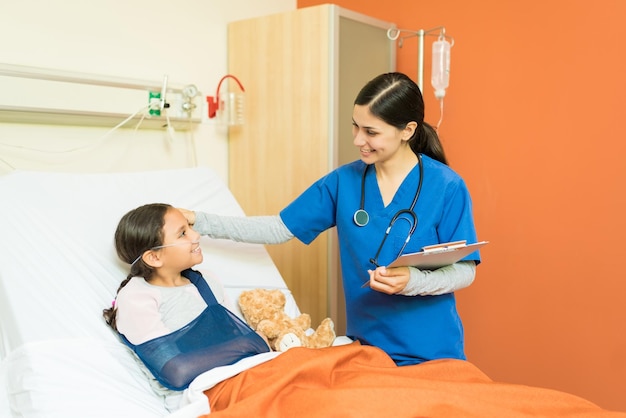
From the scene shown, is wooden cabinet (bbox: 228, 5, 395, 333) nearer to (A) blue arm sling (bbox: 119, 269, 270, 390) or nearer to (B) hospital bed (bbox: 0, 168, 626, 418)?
(B) hospital bed (bbox: 0, 168, 626, 418)

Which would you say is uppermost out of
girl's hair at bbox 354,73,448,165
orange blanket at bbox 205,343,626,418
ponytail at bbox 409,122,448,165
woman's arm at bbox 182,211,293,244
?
girl's hair at bbox 354,73,448,165

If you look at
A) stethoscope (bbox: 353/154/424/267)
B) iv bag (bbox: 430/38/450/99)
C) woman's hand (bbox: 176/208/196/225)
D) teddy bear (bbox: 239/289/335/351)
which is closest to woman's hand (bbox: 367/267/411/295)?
stethoscope (bbox: 353/154/424/267)

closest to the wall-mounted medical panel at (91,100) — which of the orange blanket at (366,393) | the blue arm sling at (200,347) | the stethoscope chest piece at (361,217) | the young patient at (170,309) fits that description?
the young patient at (170,309)

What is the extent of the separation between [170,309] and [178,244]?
7.3 inches

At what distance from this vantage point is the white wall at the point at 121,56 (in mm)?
2215

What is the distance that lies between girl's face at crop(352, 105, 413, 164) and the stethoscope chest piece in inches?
6.0

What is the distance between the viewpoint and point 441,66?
8.70 ft

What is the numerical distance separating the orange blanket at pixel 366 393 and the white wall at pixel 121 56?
1221 mm

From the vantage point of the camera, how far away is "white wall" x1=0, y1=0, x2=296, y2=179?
2.21 metres

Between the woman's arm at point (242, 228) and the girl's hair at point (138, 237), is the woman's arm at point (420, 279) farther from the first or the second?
the girl's hair at point (138, 237)

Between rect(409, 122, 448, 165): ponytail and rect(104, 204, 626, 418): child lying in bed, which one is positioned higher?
rect(409, 122, 448, 165): ponytail

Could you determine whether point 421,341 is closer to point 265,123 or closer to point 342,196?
point 342,196

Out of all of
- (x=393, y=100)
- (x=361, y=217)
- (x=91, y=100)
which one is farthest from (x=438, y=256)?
(x=91, y=100)

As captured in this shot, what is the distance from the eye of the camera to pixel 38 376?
151cm
